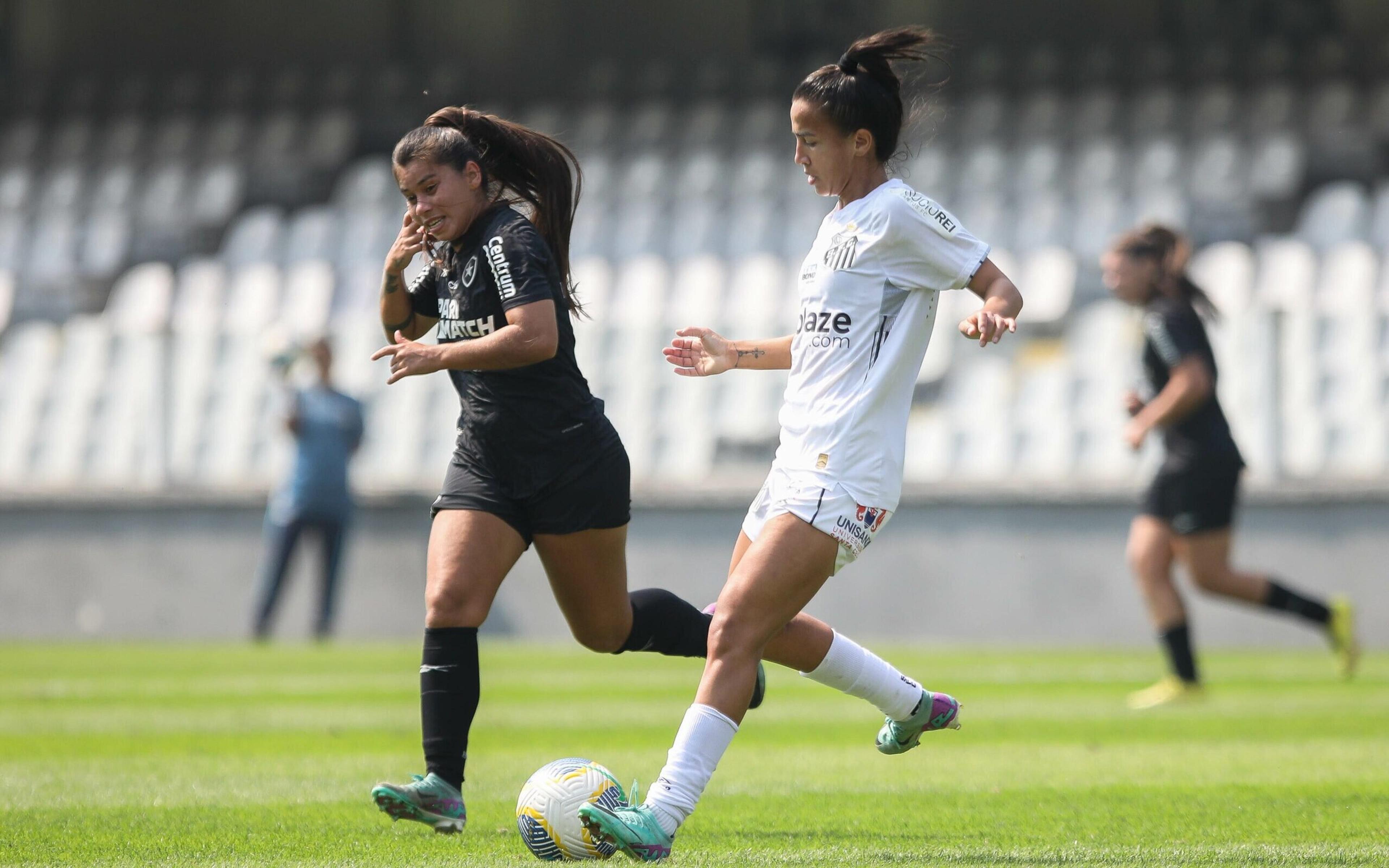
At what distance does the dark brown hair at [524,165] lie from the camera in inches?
193

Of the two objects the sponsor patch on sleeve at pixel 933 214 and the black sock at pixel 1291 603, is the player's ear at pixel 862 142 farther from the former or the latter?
the black sock at pixel 1291 603

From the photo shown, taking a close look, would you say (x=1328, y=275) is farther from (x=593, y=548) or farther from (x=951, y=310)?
(x=593, y=548)

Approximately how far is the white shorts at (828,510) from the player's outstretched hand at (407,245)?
4.00ft

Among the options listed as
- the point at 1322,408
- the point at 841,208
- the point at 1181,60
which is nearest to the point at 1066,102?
the point at 1181,60

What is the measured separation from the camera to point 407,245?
4777 mm

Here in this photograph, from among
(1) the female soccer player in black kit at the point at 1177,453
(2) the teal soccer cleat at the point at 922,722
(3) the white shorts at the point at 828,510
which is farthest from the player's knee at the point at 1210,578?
(3) the white shorts at the point at 828,510

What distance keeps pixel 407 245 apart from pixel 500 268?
0.31m

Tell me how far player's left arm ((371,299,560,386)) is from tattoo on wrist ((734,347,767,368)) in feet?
1.79

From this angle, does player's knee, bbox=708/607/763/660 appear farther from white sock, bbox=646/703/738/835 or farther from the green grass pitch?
the green grass pitch

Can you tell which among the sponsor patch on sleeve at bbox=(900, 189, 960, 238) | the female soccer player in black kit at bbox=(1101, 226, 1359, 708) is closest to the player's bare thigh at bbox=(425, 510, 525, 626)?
the sponsor patch on sleeve at bbox=(900, 189, 960, 238)

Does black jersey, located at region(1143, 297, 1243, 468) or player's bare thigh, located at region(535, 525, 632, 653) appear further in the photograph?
black jersey, located at region(1143, 297, 1243, 468)

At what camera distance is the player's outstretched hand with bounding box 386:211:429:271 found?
4773 mm

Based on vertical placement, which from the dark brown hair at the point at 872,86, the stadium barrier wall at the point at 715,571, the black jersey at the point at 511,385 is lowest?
the stadium barrier wall at the point at 715,571

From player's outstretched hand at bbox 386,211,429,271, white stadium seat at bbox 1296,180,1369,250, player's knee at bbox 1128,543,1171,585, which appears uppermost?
white stadium seat at bbox 1296,180,1369,250
